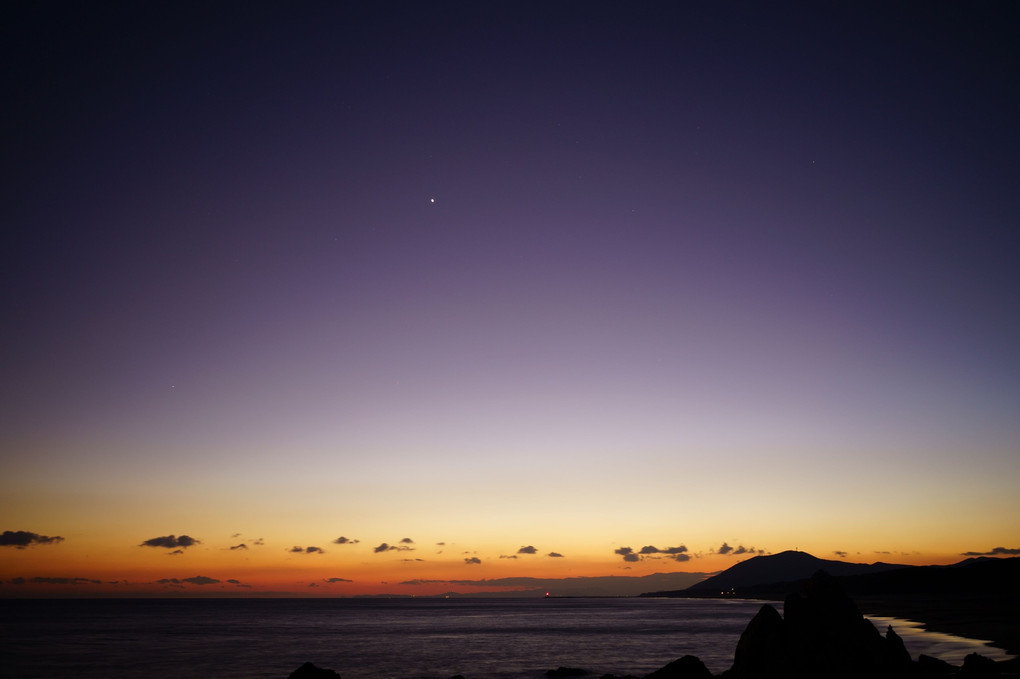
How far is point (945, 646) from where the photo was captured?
177 ft

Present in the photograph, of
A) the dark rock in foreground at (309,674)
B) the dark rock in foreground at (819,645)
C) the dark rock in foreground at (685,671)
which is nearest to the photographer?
the dark rock in foreground at (819,645)

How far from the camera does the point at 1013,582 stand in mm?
158250

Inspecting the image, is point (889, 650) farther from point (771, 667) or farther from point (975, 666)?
point (975, 666)

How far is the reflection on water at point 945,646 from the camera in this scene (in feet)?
149

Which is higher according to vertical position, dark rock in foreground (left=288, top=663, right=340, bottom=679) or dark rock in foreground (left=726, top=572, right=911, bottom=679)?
dark rock in foreground (left=726, top=572, right=911, bottom=679)

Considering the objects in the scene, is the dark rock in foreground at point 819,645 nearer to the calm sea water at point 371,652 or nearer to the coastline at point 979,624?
the calm sea water at point 371,652

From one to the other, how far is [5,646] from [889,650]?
317ft

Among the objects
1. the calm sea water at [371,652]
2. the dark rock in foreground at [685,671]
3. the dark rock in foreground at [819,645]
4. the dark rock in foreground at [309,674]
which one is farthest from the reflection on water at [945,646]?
the dark rock in foreground at [309,674]

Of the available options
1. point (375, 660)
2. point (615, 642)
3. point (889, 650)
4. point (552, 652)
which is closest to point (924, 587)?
point (615, 642)

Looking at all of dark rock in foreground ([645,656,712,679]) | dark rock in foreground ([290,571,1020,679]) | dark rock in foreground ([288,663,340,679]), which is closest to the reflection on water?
dark rock in foreground ([290,571,1020,679])

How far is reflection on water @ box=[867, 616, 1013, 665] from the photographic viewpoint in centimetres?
4540

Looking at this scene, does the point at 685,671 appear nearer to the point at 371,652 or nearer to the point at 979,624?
the point at 371,652

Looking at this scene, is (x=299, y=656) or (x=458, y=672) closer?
(x=458, y=672)

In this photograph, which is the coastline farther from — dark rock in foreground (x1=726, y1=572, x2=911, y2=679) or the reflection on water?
dark rock in foreground (x1=726, y1=572, x2=911, y2=679)
